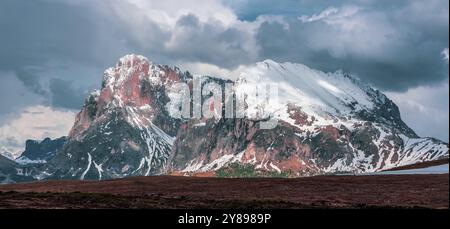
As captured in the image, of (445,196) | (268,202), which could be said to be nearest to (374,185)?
(445,196)

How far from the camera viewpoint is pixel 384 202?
2630 inches
